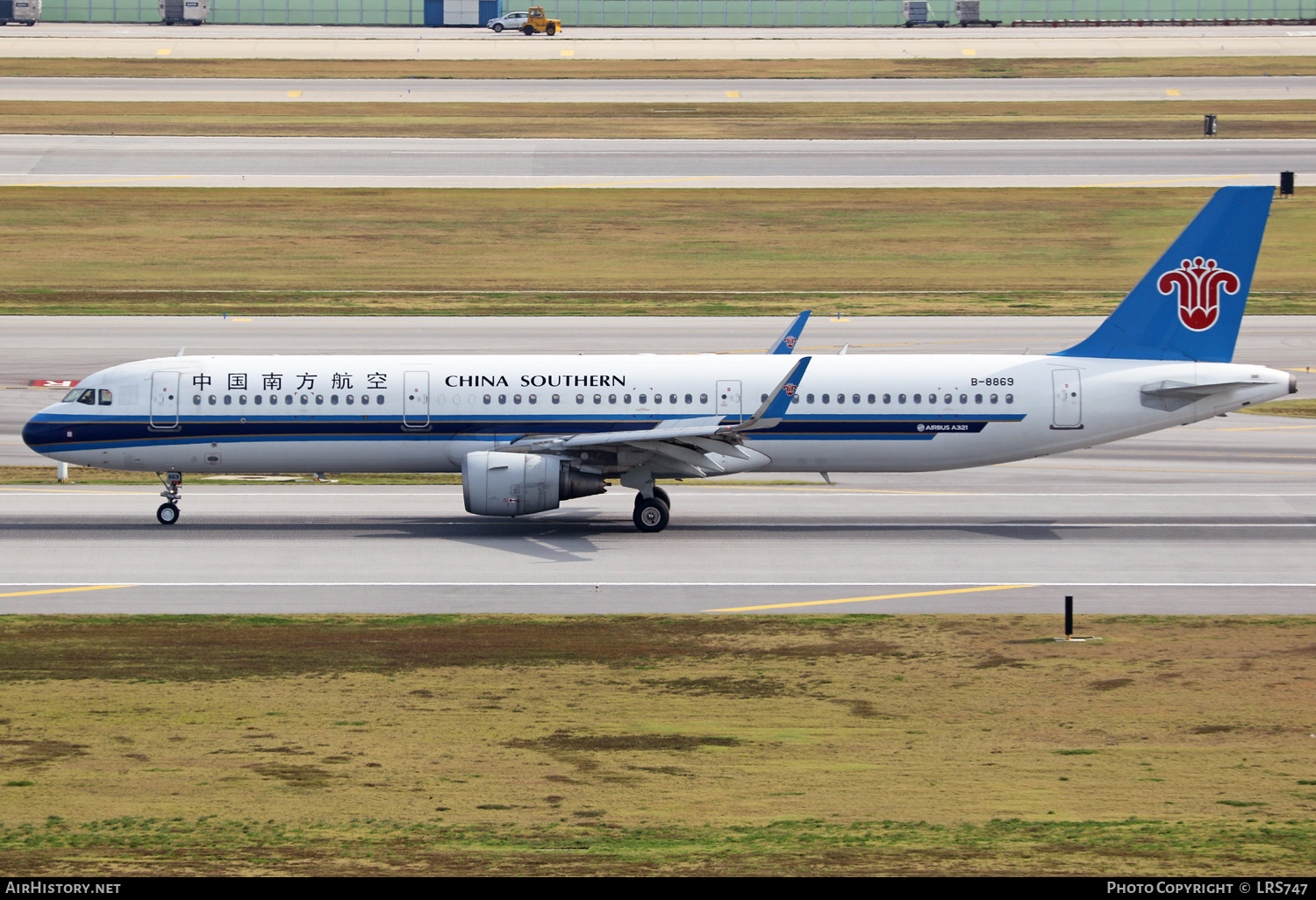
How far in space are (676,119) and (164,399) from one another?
257 ft

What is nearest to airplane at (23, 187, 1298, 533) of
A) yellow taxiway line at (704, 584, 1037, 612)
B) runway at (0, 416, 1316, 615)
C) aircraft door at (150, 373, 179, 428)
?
aircraft door at (150, 373, 179, 428)

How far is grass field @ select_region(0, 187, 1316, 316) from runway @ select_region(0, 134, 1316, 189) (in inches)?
107

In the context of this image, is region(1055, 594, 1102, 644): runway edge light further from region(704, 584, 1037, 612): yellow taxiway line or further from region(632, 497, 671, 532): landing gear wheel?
region(632, 497, 671, 532): landing gear wheel

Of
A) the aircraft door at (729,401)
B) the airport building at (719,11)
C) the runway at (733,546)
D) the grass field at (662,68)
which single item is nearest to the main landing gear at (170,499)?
the runway at (733,546)

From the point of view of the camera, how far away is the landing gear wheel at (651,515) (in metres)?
37.9

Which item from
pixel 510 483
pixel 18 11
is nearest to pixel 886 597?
pixel 510 483

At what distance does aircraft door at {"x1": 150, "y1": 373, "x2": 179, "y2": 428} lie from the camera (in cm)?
3812

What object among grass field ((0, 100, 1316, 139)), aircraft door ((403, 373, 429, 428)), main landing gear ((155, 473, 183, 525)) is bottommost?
main landing gear ((155, 473, 183, 525))

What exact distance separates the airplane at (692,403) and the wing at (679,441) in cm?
17

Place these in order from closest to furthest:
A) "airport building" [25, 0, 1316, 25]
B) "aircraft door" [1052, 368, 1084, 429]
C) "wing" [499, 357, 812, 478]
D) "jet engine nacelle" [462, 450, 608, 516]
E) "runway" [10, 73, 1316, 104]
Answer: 1. "wing" [499, 357, 812, 478]
2. "jet engine nacelle" [462, 450, 608, 516]
3. "aircraft door" [1052, 368, 1084, 429]
4. "runway" [10, 73, 1316, 104]
5. "airport building" [25, 0, 1316, 25]

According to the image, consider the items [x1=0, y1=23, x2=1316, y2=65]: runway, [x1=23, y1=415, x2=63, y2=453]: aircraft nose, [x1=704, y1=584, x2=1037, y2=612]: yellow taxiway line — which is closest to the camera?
[x1=704, y1=584, x2=1037, y2=612]: yellow taxiway line

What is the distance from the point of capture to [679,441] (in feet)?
119

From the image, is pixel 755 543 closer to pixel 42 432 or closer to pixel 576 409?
pixel 576 409

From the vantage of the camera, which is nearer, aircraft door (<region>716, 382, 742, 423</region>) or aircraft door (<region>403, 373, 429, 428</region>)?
aircraft door (<region>403, 373, 429, 428</region>)
